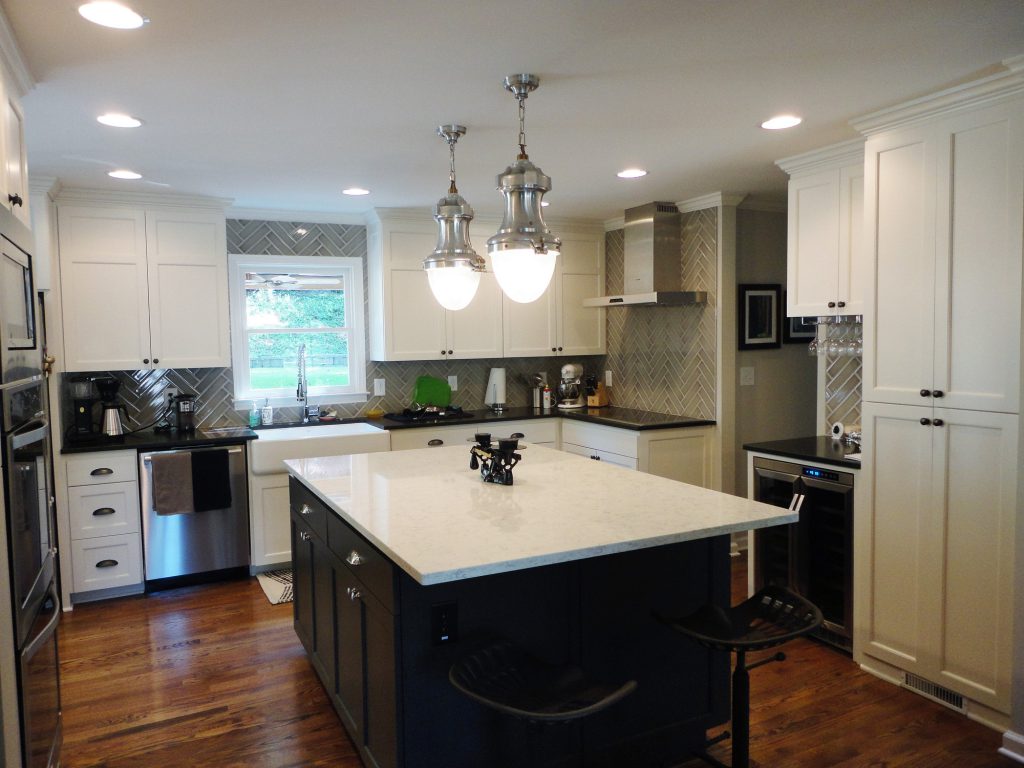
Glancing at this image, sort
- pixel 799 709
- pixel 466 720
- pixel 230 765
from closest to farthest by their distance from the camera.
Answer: pixel 466 720 < pixel 230 765 < pixel 799 709

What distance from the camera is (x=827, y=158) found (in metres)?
3.44

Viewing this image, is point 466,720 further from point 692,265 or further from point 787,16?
point 692,265

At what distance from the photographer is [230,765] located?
98.0 inches

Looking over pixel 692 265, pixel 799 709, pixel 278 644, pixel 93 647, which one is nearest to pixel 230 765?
pixel 278 644

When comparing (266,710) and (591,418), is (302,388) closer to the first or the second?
(591,418)

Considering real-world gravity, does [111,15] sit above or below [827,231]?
above

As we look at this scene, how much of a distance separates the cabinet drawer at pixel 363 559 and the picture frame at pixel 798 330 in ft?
11.4

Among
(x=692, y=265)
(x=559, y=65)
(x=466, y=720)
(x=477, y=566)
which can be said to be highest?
(x=559, y=65)

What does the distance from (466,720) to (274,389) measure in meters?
3.49

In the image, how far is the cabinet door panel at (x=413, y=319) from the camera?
4.92 m

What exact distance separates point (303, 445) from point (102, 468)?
109 cm

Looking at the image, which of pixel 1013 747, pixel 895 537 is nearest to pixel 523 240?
pixel 895 537

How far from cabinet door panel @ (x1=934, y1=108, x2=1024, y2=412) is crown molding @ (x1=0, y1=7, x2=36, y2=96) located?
3.08 metres

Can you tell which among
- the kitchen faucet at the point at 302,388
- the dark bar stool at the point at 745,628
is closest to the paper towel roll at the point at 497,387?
the kitchen faucet at the point at 302,388
